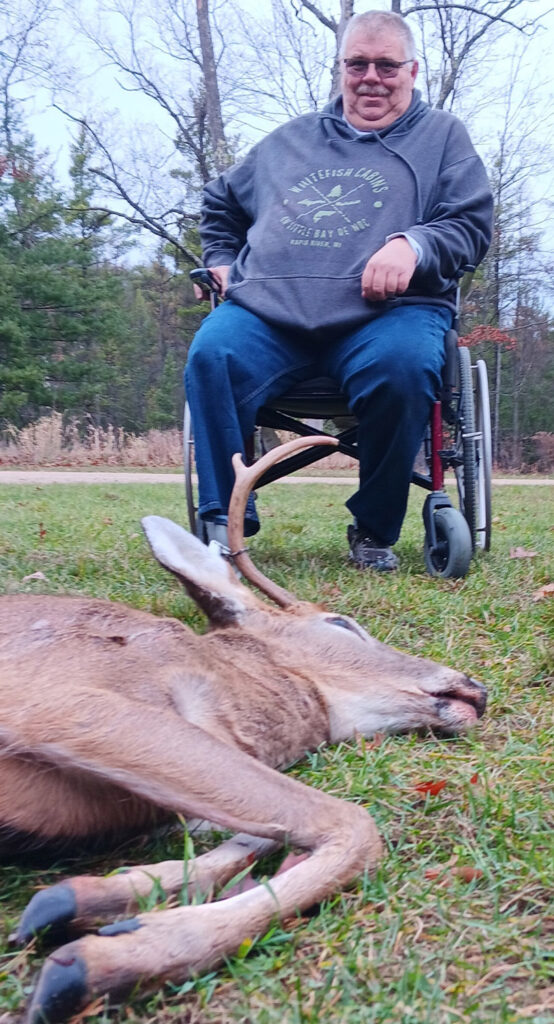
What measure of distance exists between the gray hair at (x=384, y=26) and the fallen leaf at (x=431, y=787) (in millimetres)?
3740

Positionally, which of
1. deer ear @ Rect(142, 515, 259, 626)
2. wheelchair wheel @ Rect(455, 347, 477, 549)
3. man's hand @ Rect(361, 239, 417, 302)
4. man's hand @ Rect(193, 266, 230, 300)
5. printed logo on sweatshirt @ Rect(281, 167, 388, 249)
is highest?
printed logo on sweatshirt @ Rect(281, 167, 388, 249)

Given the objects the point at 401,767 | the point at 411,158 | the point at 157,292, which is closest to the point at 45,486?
the point at 411,158

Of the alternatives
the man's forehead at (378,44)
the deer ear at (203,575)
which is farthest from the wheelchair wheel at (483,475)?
the deer ear at (203,575)

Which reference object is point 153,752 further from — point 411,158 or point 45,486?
point 45,486

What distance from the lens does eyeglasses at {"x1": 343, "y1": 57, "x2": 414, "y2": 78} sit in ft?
14.5

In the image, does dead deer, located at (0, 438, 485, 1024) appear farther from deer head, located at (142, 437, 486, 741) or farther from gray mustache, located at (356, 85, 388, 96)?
gray mustache, located at (356, 85, 388, 96)

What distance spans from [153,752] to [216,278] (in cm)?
345

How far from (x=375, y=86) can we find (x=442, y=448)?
1846mm

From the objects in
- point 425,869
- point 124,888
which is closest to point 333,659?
point 425,869

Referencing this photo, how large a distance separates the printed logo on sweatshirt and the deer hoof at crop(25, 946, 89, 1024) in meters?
3.58

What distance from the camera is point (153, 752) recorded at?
1692 mm

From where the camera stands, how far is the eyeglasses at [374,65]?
4406 millimetres

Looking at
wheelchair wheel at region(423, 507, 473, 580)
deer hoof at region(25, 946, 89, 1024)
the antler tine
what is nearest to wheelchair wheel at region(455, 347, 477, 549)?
wheelchair wheel at region(423, 507, 473, 580)

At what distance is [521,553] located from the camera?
5.31 meters
